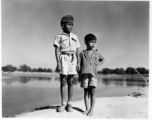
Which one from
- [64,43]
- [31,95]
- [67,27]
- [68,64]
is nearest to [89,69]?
[68,64]

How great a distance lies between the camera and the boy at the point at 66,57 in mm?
2666

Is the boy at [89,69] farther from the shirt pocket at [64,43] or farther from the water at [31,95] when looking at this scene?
the water at [31,95]

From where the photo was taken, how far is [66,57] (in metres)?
2.71

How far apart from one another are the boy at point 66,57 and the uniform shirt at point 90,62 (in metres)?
0.12

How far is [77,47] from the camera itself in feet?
9.44

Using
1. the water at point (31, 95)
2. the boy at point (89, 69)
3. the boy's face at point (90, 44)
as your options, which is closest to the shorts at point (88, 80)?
the boy at point (89, 69)

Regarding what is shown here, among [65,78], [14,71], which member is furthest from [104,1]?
[14,71]

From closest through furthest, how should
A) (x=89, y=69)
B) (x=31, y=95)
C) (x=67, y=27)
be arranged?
(x=89, y=69), (x=67, y=27), (x=31, y=95)

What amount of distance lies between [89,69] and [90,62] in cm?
14

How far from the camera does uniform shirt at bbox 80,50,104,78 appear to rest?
2672 mm

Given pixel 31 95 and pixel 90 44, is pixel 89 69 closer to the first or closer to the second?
pixel 90 44

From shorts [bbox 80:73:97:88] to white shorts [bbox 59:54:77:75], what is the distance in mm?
204

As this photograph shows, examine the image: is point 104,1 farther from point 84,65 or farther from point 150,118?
point 150,118

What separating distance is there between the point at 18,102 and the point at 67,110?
3.20 metres
